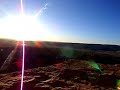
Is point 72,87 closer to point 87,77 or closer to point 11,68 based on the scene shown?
point 87,77

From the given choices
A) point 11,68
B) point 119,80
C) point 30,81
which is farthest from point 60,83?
point 11,68

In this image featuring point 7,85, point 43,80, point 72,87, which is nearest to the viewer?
point 72,87

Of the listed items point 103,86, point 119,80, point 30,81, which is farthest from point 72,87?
point 119,80

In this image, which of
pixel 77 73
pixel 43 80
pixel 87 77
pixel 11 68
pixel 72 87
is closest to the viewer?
pixel 72 87

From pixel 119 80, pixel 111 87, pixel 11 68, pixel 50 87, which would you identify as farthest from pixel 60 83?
pixel 11 68

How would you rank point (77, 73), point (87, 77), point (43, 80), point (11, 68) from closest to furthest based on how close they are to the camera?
point (43, 80) < point (87, 77) < point (77, 73) < point (11, 68)

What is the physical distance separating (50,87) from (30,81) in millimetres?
1255

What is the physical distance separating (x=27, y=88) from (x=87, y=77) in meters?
3.14

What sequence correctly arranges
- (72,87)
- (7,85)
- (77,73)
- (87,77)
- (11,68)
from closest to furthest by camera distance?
(72,87), (7,85), (87,77), (77,73), (11,68)

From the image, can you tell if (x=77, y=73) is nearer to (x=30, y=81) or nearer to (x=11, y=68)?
(x=30, y=81)

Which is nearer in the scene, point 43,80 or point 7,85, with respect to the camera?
point 7,85

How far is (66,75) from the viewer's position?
1035 cm

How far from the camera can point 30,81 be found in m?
8.99

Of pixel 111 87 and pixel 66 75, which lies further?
pixel 66 75
